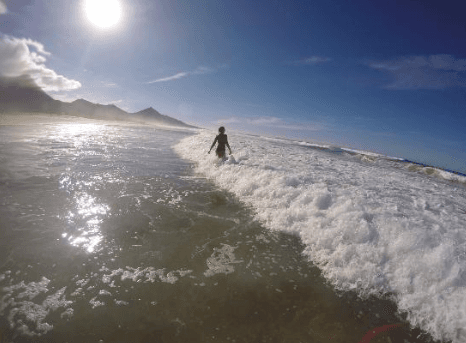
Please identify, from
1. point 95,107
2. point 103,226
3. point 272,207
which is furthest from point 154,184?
point 95,107

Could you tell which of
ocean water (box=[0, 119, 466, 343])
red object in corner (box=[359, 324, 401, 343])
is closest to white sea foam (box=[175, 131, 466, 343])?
ocean water (box=[0, 119, 466, 343])

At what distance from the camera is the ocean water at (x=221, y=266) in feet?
10.3

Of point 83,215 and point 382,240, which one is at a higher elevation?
point 382,240

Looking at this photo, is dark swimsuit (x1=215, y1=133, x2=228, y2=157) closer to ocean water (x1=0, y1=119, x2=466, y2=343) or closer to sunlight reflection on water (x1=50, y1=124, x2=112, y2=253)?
ocean water (x1=0, y1=119, x2=466, y2=343)

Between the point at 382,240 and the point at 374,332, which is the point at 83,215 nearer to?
the point at 374,332

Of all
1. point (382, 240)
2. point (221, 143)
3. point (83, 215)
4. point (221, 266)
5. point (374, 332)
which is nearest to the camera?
point (374, 332)

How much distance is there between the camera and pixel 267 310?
11.6 feet

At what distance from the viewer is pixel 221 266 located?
173 inches

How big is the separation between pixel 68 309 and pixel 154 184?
226 inches

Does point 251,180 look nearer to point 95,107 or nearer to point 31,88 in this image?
point 31,88

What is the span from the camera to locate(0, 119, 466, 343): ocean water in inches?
124

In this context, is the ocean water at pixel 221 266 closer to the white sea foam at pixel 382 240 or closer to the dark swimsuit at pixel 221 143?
the white sea foam at pixel 382 240

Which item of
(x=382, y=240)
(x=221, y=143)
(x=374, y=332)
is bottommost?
(x=374, y=332)

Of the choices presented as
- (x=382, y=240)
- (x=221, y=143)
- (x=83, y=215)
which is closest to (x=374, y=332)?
(x=382, y=240)
